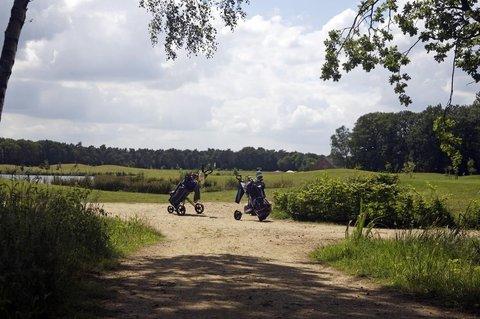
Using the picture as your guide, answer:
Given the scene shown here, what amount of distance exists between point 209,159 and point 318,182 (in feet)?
265

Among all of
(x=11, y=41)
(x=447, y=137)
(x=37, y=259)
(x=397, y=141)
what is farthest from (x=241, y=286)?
(x=397, y=141)

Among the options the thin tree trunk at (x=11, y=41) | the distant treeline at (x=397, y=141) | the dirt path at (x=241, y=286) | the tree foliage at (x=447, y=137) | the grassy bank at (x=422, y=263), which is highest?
the distant treeline at (x=397, y=141)

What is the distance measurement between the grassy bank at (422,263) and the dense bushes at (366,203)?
680 centimetres

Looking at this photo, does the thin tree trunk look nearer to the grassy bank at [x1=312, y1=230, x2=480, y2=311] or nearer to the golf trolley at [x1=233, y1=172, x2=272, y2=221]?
the grassy bank at [x1=312, y1=230, x2=480, y2=311]

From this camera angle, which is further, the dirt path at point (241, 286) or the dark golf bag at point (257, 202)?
the dark golf bag at point (257, 202)

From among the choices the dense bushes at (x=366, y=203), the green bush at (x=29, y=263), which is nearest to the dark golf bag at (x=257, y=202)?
the dense bushes at (x=366, y=203)

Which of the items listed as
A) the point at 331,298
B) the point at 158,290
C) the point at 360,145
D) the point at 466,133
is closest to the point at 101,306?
the point at 158,290

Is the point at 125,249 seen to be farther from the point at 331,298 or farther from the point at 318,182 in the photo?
the point at 318,182

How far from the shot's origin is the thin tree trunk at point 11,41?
32.2 feet

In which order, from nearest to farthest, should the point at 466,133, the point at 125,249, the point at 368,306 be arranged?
the point at 368,306 → the point at 125,249 → the point at 466,133

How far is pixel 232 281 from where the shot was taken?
817cm

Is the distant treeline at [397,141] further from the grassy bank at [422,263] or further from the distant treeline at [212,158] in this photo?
the grassy bank at [422,263]

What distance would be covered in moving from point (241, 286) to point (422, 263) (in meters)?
3.01

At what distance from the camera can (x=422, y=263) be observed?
28.0 ft
